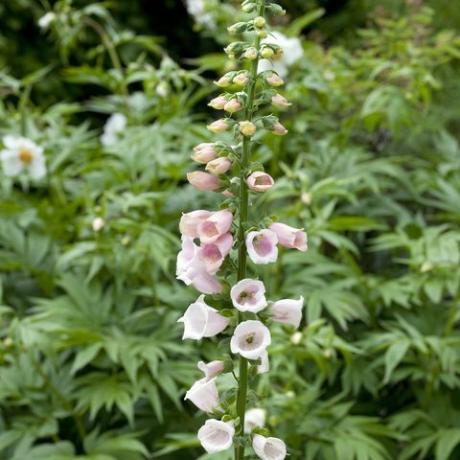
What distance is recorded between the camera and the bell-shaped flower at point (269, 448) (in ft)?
5.93

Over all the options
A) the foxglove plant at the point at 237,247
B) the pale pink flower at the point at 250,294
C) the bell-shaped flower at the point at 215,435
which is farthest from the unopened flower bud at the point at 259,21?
the bell-shaped flower at the point at 215,435

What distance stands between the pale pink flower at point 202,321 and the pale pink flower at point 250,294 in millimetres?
74

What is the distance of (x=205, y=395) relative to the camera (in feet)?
6.15

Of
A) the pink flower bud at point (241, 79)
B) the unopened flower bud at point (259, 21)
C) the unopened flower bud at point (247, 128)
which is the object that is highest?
the unopened flower bud at point (259, 21)

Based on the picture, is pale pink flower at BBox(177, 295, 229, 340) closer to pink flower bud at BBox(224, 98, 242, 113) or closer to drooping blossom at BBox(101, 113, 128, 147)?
pink flower bud at BBox(224, 98, 242, 113)

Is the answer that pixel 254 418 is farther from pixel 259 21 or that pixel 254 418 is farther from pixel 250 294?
pixel 259 21

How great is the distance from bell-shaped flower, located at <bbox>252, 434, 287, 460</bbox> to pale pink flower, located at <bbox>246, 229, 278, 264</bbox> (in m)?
0.41

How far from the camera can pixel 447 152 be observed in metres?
4.44

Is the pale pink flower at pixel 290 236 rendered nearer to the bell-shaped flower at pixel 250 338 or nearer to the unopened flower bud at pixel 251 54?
the bell-shaped flower at pixel 250 338

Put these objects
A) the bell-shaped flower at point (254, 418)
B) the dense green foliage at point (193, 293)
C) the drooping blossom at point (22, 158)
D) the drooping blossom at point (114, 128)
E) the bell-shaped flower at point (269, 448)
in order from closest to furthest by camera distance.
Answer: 1. the bell-shaped flower at point (269, 448)
2. the bell-shaped flower at point (254, 418)
3. the dense green foliage at point (193, 293)
4. the drooping blossom at point (22, 158)
5. the drooping blossom at point (114, 128)

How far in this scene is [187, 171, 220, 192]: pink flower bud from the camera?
1771mm

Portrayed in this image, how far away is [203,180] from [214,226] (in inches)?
4.7

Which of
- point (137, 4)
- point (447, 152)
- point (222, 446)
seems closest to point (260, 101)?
point (222, 446)

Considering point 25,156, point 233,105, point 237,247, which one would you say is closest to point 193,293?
point 25,156
